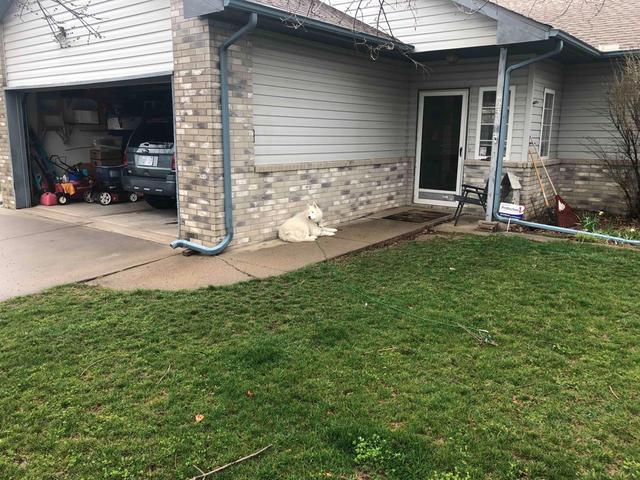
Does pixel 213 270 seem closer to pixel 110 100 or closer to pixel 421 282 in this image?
pixel 421 282

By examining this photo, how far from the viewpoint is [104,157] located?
11406 millimetres

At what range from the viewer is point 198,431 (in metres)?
2.95

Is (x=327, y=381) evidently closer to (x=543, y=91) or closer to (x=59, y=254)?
(x=59, y=254)

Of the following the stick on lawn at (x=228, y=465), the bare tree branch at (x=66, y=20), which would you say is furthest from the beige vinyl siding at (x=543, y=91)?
the stick on lawn at (x=228, y=465)

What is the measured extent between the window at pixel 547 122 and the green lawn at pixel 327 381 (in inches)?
195

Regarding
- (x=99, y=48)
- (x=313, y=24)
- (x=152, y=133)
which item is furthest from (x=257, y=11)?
(x=152, y=133)

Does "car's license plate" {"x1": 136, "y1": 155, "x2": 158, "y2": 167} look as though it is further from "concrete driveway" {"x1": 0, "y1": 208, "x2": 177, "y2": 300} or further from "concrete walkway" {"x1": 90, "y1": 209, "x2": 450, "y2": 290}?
"concrete walkway" {"x1": 90, "y1": 209, "x2": 450, "y2": 290}

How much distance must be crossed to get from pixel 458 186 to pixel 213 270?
579 centimetres

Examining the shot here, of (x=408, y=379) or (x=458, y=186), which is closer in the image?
(x=408, y=379)

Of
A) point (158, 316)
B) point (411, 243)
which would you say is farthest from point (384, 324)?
point (411, 243)

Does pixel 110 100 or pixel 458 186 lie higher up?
pixel 110 100

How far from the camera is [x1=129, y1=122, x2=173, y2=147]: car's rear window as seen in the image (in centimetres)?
956

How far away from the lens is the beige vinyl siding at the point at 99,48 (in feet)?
23.0

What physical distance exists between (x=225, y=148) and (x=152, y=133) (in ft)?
13.0
